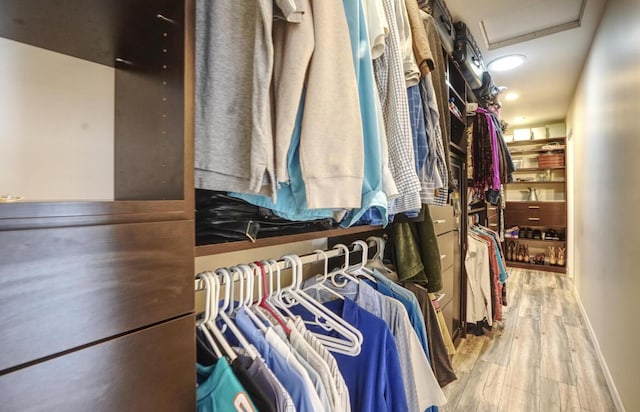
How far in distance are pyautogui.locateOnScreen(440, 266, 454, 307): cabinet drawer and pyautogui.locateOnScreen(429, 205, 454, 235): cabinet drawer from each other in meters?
0.27

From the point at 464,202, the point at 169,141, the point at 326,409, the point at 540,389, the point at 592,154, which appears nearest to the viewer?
the point at 169,141

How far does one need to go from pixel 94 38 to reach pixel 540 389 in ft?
A: 8.67

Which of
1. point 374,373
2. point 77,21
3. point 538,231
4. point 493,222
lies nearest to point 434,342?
point 374,373

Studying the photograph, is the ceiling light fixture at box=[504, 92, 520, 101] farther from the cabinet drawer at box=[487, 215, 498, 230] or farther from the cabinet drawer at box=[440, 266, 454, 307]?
the cabinet drawer at box=[440, 266, 454, 307]

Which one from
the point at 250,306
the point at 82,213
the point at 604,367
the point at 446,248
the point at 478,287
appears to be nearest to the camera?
the point at 82,213

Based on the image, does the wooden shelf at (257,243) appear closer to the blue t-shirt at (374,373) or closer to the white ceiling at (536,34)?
the blue t-shirt at (374,373)

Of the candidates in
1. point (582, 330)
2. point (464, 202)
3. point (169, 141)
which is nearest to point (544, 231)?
point (582, 330)

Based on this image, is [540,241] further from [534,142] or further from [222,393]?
[222,393]

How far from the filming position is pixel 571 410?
5.43ft

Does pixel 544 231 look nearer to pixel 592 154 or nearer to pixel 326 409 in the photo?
pixel 592 154

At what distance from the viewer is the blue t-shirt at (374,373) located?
31.0 inches

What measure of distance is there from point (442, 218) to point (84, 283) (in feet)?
5.65

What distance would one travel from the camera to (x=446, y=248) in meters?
1.85

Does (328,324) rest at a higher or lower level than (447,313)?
higher
